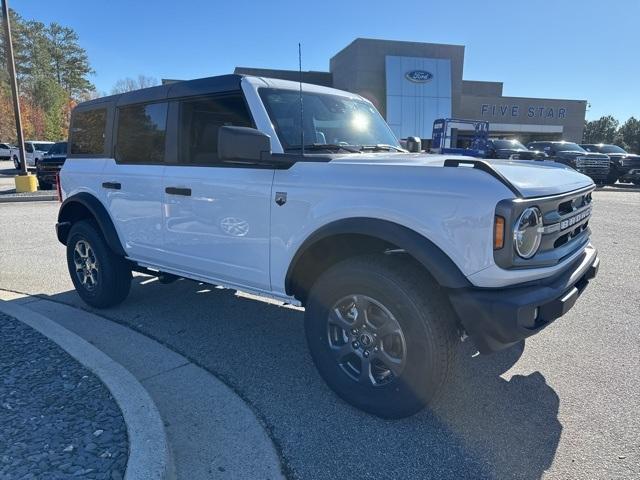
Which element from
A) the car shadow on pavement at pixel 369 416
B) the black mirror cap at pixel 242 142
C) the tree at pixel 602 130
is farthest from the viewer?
the tree at pixel 602 130

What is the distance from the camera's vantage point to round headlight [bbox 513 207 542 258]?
2365 millimetres

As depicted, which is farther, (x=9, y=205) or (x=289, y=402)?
(x=9, y=205)

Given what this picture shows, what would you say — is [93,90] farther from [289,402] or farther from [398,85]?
[289,402]

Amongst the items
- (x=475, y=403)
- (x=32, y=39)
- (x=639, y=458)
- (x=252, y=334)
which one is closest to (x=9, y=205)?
(x=252, y=334)

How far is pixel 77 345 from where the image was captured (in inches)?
143

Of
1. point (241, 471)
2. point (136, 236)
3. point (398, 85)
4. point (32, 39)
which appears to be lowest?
point (241, 471)

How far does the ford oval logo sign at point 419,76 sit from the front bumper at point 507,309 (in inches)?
1372

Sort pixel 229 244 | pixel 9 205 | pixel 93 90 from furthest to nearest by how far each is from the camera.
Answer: pixel 93 90 < pixel 9 205 < pixel 229 244

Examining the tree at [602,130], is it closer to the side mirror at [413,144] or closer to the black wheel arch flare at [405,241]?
the side mirror at [413,144]

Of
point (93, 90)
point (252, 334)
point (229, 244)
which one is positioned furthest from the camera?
point (93, 90)

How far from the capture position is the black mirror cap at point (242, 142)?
9.47ft

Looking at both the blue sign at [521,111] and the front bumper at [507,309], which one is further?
the blue sign at [521,111]

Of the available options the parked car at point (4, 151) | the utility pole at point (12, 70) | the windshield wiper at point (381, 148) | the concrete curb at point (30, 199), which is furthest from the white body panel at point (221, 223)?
the parked car at point (4, 151)

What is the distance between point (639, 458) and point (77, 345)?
12.4ft
